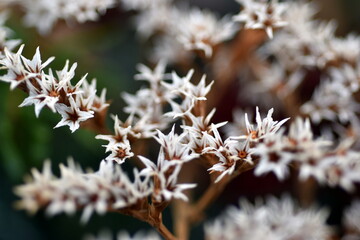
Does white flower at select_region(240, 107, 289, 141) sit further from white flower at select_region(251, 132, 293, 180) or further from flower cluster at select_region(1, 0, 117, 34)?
flower cluster at select_region(1, 0, 117, 34)

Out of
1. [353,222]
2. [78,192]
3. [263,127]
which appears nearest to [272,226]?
[353,222]

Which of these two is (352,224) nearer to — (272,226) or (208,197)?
(272,226)

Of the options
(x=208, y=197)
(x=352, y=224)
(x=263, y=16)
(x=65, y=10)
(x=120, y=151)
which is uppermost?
(x=65, y=10)

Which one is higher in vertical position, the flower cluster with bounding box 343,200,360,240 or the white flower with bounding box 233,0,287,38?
A: the white flower with bounding box 233,0,287,38

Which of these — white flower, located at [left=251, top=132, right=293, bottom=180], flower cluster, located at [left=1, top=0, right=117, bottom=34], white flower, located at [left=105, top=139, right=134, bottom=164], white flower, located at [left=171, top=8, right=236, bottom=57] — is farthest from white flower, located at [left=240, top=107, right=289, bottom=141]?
flower cluster, located at [left=1, top=0, right=117, bottom=34]

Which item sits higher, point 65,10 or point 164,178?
point 65,10

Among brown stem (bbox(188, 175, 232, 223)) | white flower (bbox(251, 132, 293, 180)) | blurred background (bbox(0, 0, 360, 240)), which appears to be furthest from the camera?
blurred background (bbox(0, 0, 360, 240))

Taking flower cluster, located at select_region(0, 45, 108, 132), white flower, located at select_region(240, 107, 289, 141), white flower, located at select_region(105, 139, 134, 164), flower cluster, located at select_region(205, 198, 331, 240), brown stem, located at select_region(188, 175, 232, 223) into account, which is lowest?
flower cluster, located at select_region(205, 198, 331, 240)

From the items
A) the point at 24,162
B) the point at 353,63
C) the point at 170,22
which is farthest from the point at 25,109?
the point at 353,63

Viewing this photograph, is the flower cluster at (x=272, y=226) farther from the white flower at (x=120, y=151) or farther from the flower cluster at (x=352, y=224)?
the white flower at (x=120, y=151)
